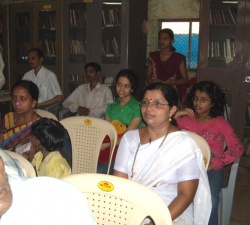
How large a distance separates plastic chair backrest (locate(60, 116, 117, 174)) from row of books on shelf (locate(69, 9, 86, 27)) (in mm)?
2656

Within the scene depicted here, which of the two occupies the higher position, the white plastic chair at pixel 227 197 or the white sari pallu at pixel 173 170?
the white sari pallu at pixel 173 170

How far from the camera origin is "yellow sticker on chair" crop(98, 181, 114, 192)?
1433 mm

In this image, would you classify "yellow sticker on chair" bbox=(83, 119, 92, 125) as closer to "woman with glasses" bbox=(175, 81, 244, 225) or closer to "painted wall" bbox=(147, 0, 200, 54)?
"woman with glasses" bbox=(175, 81, 244, 225)

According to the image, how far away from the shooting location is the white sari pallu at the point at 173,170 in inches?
66.3

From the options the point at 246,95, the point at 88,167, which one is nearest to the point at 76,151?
the point at 88,167

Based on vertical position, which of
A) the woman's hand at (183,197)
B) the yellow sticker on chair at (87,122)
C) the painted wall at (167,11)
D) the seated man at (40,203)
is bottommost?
the woman's hand at (183,197)

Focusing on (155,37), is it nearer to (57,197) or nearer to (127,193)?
(127,193)

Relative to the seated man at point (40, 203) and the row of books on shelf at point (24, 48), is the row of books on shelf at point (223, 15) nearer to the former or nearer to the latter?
the row of books on shelf at point (24, 48)

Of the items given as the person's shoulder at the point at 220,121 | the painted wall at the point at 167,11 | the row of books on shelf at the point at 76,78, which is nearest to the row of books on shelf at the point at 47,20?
the row of books on shelf at the point at 76,78

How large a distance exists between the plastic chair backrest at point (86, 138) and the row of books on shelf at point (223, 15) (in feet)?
7.55

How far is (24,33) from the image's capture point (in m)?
5.36

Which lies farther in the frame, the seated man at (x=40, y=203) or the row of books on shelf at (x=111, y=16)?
the row of books on shelf at (x=111, y=16)

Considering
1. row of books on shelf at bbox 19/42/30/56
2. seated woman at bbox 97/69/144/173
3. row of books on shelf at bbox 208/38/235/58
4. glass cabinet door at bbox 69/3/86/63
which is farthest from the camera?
row of books on shelf at bbox 19/42/30/56

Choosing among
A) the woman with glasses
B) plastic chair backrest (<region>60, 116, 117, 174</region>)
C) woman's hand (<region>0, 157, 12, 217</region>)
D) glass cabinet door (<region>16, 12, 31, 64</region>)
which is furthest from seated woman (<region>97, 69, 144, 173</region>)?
glass cabinet door (<region>16, 12, 31, 64</region>)
